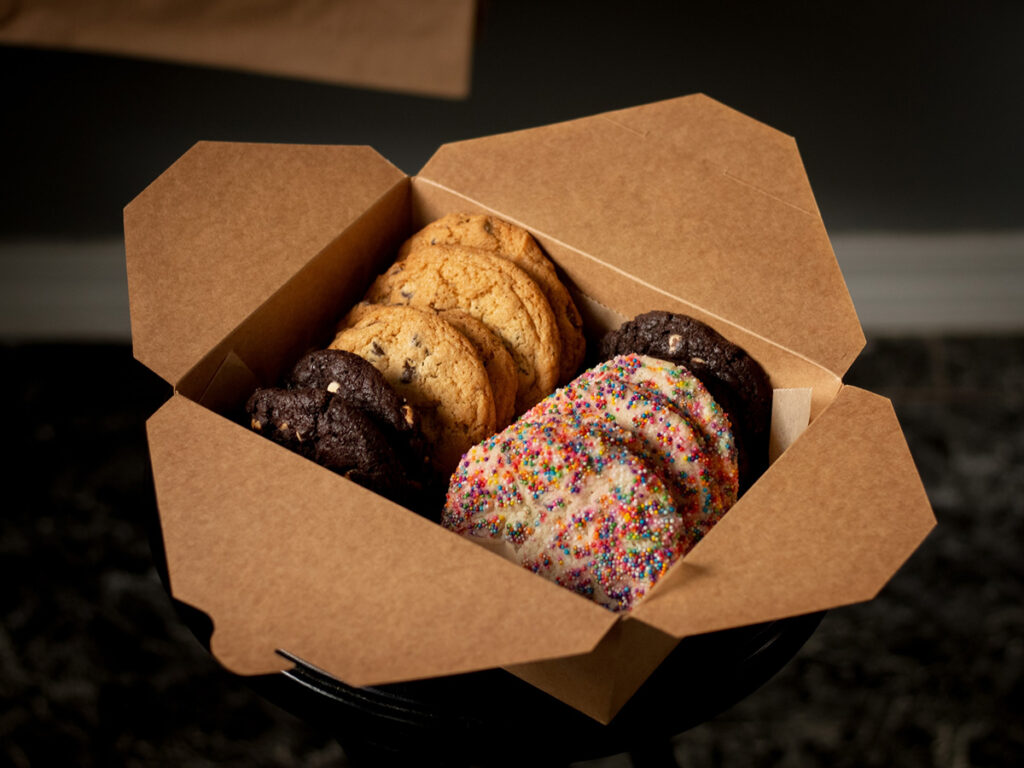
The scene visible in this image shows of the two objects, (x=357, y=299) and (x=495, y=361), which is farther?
(x=357, y=299)

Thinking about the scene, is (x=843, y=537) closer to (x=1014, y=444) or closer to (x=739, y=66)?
(x=739, y=66)

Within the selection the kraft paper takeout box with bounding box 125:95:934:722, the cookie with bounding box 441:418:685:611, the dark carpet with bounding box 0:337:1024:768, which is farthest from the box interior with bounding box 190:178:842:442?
the dark carpet with bounding box 0:337:1024:768

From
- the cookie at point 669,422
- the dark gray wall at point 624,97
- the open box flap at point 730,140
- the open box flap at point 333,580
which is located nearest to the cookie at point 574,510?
the cookie at point 669,422

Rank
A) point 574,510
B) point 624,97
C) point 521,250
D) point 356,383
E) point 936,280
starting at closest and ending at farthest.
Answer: point 574,510
point 356,383
point 521,250
point 624,97
point 936,280

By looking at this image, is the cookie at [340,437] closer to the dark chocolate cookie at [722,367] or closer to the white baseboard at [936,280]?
the dark chocolate cookie at [722,367]

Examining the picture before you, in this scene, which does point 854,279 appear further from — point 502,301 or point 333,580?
point 333,580

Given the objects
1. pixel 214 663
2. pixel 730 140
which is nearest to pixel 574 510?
→ pixel 730 140
